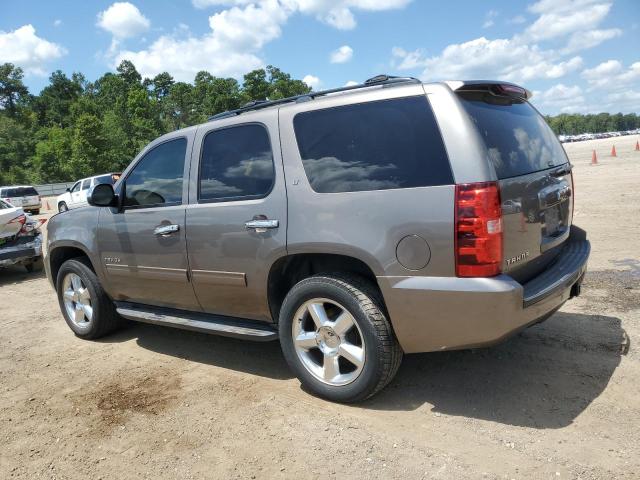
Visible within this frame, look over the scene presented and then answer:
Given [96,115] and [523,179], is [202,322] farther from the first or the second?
[96,115]

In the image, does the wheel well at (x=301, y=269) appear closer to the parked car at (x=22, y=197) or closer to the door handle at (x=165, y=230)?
the door handle at (x=165, y=230)

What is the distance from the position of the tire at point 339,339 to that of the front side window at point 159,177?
1.44 m

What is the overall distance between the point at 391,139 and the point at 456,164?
1.47ft

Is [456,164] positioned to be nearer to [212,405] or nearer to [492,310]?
[492,310]

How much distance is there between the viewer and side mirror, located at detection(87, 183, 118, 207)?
431 centimetres

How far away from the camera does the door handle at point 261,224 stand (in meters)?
3.38

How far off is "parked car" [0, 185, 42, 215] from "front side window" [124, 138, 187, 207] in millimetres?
25157

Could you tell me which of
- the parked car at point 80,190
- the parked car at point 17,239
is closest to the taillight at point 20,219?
the parked car at point 17,239

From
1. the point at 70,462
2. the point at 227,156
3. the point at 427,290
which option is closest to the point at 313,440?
the point at 427,290

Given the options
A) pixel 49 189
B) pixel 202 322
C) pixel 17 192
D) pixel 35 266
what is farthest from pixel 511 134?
pixel 49 189

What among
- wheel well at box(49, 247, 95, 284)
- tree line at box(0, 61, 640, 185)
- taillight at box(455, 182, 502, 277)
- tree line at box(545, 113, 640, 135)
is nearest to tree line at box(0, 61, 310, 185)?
tree line at box(0, 61, 640, 185)

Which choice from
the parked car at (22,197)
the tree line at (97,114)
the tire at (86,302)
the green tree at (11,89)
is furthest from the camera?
the green tree at (11,89)

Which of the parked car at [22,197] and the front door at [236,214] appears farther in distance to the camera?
the parked car at [22,197]

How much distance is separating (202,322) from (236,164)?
127 centimetres
